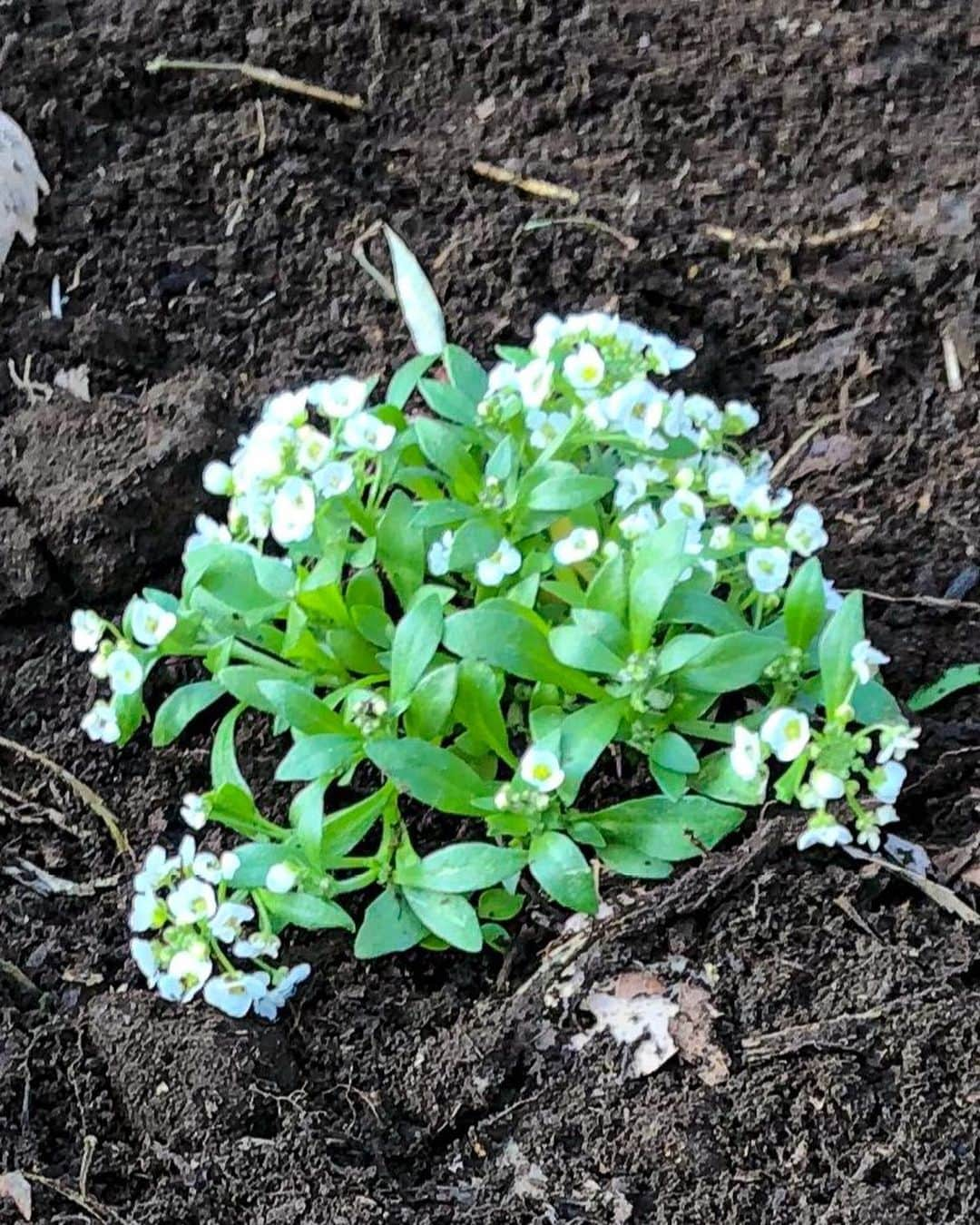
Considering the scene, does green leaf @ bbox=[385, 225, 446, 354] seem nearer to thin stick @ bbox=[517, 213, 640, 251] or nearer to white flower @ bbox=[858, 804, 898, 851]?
thin stick @ bbox=[517, 213, 640, 251]

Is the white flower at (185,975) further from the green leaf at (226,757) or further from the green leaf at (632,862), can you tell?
the green leaf at (632,862)

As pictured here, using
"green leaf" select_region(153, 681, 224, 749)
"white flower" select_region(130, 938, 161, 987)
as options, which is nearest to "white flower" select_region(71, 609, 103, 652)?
"green leaf" select_region(153, 681, 224, 749)

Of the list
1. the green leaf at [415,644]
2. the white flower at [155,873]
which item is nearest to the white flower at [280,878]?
the white flower at [155,873]

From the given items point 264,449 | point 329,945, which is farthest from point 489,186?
point 329,945

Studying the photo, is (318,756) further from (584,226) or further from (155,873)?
(584,226)

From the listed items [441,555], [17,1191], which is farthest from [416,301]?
[17,1191]

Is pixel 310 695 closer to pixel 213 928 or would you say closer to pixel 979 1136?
pixel 213 928

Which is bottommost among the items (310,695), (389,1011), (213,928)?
(389,1011)
